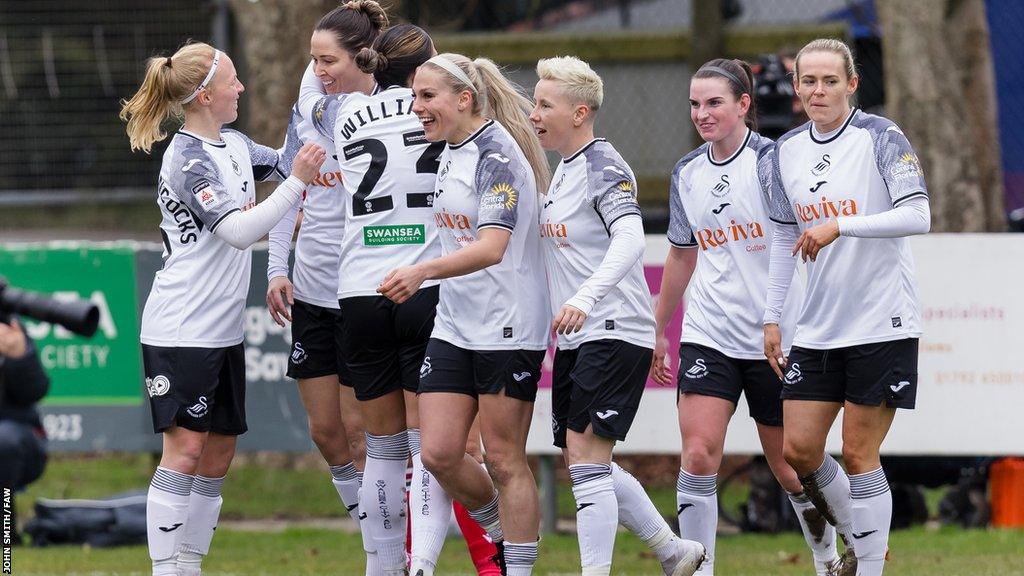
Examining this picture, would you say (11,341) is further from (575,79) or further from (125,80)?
(125,80)

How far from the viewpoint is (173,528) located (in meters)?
6.01

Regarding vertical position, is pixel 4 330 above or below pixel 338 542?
above

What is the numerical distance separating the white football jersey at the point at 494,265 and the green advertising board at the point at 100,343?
4.48m

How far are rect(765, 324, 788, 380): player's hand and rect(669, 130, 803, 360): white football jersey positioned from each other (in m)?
0.19

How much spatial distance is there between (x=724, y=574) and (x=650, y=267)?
2.01 m

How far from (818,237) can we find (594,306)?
870 mm

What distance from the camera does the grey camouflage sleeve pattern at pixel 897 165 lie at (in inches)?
224

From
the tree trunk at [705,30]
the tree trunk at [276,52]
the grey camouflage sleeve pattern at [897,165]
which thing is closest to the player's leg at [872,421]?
the grey camouflage sleeve pattern at [897,165]

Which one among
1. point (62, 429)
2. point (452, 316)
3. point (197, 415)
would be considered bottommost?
point (62, 429)

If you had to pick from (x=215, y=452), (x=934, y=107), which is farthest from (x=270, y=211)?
(x=934, y=107)

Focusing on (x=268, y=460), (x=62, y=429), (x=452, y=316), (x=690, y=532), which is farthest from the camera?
(x=268, y=460)

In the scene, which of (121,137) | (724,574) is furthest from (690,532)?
(121,137)

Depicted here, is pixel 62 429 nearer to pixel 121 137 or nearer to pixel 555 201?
pixel 121 137

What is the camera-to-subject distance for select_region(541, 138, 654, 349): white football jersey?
18.9 feet
